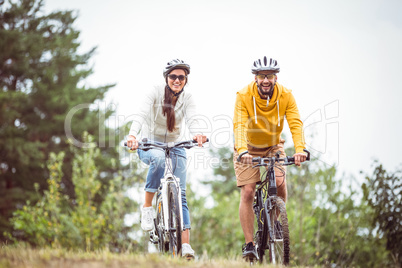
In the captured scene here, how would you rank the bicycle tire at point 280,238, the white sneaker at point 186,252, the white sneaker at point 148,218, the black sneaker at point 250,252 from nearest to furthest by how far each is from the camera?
the bicycle tire at point 280,238 → the white sneaker at point 186,252 → the black sneaker at point 250,252 → the white sneaker at point 148,218

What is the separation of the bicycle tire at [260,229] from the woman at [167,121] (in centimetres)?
88

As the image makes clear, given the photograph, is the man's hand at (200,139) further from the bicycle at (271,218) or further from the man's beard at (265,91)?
the man's beard at (265,91)

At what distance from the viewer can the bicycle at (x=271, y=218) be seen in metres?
5.00

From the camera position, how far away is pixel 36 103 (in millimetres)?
22250

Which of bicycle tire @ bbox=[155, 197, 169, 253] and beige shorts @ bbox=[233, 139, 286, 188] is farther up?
beige shorts @ bbox=[233, 139, 286, 188]

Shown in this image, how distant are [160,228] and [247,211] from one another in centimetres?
113

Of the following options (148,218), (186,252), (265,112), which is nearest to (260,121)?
(265,112)


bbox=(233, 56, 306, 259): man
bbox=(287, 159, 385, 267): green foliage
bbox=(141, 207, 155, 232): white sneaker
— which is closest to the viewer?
bbox=(233, 56, 306, 259): man

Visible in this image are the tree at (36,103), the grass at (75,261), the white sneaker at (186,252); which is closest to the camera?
→ the grass at (75,261)

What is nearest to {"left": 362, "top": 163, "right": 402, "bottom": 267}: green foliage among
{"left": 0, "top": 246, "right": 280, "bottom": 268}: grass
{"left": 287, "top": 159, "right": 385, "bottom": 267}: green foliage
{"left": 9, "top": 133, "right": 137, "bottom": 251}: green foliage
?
{"left": 287, "top": 159, "right": 385, "bottom": 267}: green foliage

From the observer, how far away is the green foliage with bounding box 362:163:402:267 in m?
9.17

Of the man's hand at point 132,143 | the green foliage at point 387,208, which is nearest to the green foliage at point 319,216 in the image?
the green foliage at point 387,208

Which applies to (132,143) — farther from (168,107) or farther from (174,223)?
(174,223)

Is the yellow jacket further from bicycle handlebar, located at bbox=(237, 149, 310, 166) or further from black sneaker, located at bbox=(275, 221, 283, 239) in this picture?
black sneaker, located at bbox=(275, 221, 283, 239)
